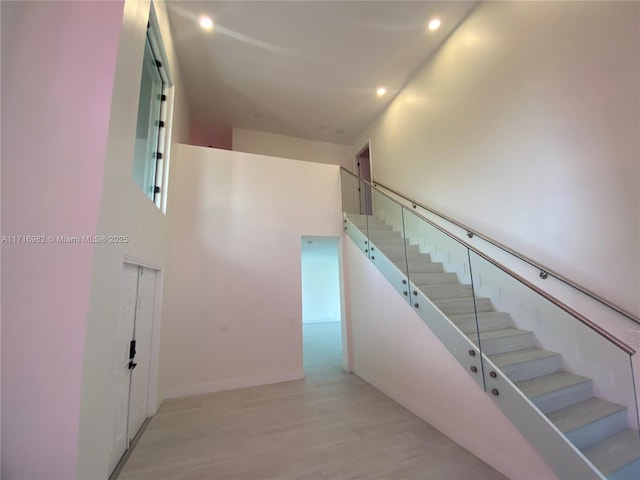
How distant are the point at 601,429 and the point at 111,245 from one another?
14.2 feet

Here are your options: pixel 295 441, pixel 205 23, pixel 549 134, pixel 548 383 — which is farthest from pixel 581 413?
pixel 205 23

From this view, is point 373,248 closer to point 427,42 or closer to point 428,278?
point 428,278

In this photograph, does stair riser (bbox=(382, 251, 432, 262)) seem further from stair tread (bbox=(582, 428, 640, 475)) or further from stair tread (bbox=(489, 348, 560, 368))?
stair tread (bbox=(582, 428, 640, 475))

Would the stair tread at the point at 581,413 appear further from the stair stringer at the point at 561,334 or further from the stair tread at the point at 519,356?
the stair tread at the point at 519,356

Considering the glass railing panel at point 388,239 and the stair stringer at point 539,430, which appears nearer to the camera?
the stair stringer at point 539,430

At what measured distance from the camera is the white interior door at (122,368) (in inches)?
97.8

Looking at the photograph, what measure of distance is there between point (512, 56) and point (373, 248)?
3424mm

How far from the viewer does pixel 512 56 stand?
12.3ft

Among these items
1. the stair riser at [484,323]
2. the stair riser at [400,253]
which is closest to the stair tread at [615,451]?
the stair riser at [484,323]

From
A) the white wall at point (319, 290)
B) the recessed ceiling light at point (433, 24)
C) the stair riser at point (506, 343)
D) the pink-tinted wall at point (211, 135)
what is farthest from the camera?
the white wall at point (319, 290)

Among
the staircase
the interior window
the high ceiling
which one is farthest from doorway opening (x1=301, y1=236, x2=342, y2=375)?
the interior window

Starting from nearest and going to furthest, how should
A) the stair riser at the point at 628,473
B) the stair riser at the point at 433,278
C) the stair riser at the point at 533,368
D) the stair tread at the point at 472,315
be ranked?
the stair riser at the point at 628,473, the stair riser at the point at 533,368, the stair tread at the point at 472,315, the stair riser at the point at 433,278

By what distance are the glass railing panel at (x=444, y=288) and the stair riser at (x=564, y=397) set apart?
0.46 m

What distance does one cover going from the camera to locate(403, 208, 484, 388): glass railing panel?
9.51 feet
